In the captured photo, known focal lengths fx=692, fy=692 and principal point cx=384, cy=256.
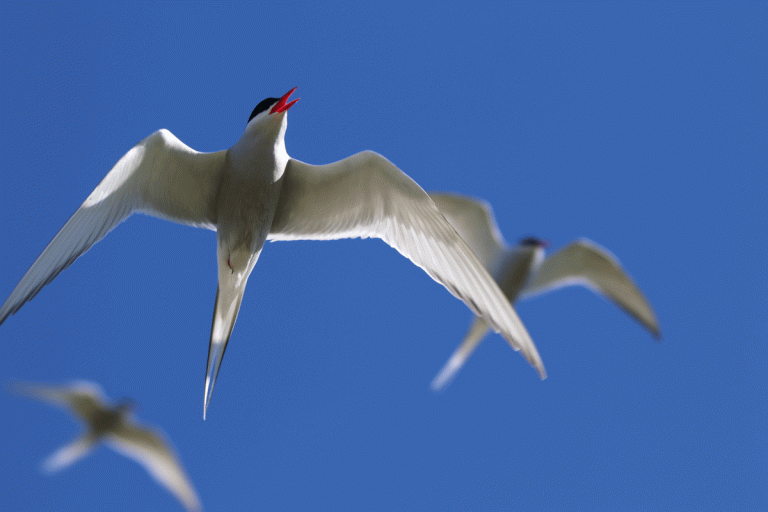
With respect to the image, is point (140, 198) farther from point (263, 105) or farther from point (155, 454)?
point (155, 454)

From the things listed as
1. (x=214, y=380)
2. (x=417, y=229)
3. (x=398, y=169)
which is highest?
(x=398, y=169)

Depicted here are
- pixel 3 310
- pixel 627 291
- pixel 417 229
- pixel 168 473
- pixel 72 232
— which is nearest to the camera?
pixel 3 310

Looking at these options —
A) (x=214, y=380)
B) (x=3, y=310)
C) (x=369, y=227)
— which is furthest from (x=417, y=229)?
(x=3, y=310)

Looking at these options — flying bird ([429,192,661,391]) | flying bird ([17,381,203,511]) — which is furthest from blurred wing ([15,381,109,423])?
flying bird ([429,192,661,391])

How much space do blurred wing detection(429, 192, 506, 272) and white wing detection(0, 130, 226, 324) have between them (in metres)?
3.08

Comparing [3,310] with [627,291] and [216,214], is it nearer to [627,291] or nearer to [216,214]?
[216,214]

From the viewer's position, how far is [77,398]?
7.00m

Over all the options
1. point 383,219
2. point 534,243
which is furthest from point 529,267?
point 383,219

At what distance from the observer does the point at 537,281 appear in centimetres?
687

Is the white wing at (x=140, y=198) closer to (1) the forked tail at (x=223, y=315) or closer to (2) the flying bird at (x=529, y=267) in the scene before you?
(1) the forked tail at (x=223, y=315)

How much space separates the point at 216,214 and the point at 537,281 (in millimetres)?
3878

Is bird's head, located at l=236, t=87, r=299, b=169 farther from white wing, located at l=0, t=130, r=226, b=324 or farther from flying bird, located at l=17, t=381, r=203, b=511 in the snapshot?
flying bird, located at l=17, t=381, r=203, b=511

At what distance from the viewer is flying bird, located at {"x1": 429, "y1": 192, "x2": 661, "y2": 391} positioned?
6.45m

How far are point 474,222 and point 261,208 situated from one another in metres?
3.45
